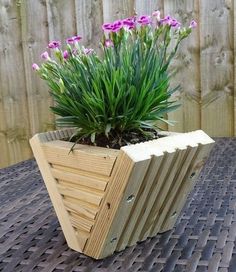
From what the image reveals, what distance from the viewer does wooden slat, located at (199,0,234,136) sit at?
6.16 ft

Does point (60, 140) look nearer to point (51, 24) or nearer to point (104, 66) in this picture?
point (104, 66)

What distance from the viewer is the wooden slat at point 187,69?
6.24 feet

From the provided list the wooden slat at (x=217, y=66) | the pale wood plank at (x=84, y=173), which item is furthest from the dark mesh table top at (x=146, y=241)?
the wooden slat at (x=217, y=66)

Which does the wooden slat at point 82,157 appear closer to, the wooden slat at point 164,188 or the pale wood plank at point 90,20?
the wooden slat at point 164,188

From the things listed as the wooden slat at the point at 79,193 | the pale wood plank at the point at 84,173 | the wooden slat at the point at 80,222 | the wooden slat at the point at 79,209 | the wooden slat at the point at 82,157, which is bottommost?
the wooden slat at the point at 80,222

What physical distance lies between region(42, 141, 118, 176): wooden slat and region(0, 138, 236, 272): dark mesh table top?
14cm

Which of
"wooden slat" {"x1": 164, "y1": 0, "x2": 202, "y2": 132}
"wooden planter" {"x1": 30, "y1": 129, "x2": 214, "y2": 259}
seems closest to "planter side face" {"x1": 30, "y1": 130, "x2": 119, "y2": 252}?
"wooden planter" {"x1": 30, "y1": 129, "x2": 214, "y2": 259}

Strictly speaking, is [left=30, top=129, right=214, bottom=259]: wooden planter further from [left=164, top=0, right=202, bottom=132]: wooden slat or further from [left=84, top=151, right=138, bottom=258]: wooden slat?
[left=164, top=0, right=202, bottom=132]: wooden slat

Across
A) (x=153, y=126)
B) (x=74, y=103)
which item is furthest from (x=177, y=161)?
(x=74, y=103)

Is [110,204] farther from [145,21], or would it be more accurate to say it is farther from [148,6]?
[148,6]

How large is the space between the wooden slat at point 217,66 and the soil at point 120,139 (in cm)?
119

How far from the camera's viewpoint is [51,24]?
2057 millimetres

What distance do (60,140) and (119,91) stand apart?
167mm

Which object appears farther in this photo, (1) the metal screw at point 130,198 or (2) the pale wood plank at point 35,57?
(2) the pale wood plank at point 35,57
